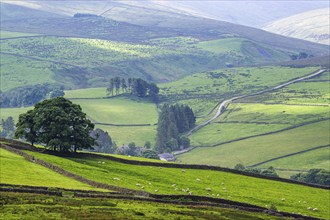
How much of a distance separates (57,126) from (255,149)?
332 feet

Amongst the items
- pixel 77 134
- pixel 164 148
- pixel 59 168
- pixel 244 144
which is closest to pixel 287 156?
pixel 244 144

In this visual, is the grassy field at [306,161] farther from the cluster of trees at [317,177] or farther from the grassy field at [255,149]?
the cluster of trees at [317,177]

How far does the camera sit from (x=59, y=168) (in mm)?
75750

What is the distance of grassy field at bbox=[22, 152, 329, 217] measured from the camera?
241 ft

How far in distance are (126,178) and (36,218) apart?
30035 millimetres

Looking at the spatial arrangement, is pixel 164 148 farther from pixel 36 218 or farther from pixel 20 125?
pixel 36 218

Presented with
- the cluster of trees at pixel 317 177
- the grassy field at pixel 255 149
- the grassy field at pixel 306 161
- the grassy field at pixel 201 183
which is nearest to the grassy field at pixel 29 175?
the grassy field at pixel 201 183

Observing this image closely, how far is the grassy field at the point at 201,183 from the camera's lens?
73.5 metres

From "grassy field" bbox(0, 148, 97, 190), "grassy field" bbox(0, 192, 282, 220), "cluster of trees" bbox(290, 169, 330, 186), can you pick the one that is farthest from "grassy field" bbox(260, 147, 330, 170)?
"grassy field" bbox(0, 192, 282, 220)

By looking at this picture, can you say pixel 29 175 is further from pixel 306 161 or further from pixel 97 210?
pixel 306 161

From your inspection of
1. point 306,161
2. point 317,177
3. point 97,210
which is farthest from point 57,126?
point 306,161

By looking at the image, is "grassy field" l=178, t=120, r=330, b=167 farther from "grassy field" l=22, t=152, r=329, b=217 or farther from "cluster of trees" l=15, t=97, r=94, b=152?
"grassy field" l=22, t=152, r=329, b=217

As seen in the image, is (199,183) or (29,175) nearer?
(29,175)

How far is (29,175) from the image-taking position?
68.8 metres
